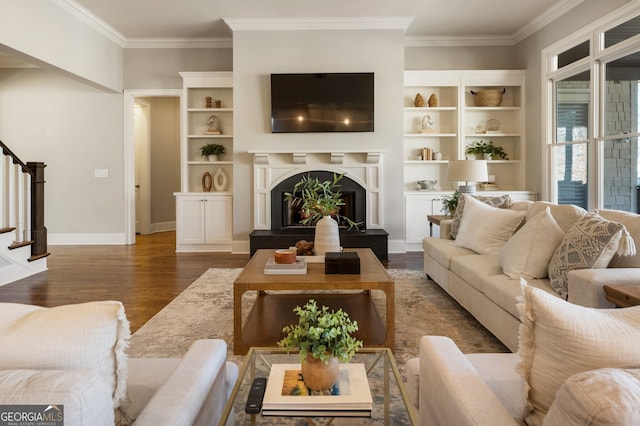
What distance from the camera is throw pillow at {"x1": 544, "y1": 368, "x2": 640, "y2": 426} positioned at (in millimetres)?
523

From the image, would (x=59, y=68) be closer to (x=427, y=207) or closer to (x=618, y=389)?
Answer: (x=427, y=207)

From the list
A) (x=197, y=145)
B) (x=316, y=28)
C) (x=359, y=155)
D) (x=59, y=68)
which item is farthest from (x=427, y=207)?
(x=59, y=68)

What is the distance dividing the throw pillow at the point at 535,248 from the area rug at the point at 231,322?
18.8 inches

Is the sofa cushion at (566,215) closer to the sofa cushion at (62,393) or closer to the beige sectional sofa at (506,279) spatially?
the beige sectional sofa at (506,279)

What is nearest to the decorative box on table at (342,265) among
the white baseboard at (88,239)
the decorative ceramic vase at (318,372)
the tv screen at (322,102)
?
the decorative ceramic vase at (318,372)

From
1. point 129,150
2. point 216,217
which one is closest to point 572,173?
point 216,217

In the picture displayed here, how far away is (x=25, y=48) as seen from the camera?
4.25 metres

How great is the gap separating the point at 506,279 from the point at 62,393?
237 centimetres

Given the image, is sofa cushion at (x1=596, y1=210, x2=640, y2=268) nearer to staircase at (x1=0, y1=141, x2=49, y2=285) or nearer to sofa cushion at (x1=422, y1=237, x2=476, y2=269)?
sofa cushion at (x1=422, y1=237, x2=476, y2=269)

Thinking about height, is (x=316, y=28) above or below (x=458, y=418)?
above

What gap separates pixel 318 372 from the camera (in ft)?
3.52

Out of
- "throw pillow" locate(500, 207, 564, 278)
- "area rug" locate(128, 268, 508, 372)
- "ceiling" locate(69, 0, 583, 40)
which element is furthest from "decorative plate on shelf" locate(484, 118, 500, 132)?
"throw pillow" locate(500, 207, 564, 278)

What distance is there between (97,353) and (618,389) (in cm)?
81

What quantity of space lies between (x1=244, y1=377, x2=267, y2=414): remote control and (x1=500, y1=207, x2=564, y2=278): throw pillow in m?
1.83
